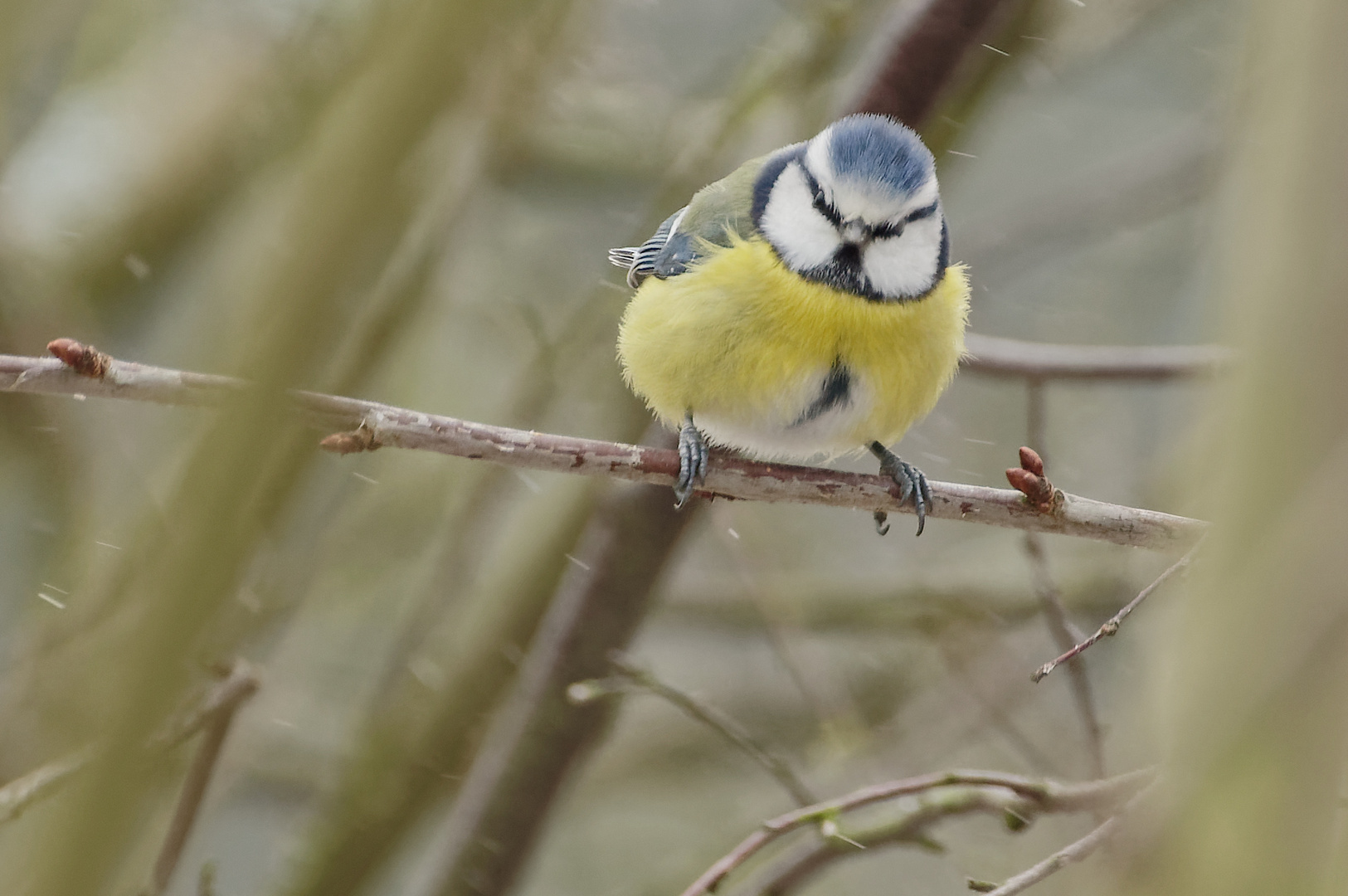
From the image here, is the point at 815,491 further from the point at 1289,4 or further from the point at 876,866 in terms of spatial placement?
the point at 876,866

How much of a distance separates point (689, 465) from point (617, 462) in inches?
9.1

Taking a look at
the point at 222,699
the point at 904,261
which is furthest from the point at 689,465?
the point at 222,699

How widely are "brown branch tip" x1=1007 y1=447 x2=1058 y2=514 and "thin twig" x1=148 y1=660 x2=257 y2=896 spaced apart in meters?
1.20

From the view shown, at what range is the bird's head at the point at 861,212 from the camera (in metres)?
2.19

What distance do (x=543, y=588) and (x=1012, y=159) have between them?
9.22 ft

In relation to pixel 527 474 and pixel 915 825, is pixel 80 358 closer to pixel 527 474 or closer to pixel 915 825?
pixel 915 825

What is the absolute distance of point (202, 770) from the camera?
6.44 ft

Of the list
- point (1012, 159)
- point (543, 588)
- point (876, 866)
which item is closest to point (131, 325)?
point (543, 588)

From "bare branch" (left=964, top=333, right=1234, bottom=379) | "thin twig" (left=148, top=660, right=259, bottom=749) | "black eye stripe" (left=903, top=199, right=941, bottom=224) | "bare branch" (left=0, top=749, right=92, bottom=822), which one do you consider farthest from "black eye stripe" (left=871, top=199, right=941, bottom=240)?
"bare branch" (left=0, top=749, right=92, bottom=822)

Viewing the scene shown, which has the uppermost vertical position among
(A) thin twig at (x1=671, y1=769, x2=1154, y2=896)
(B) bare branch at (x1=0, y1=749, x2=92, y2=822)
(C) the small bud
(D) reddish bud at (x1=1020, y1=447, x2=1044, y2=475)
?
(D) reddish bud at (x1=1020, y1=447, x2=1044, y2=475)

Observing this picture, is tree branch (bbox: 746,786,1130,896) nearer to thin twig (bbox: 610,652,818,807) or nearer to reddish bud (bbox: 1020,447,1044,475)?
thin twig (bbox: 610,652,818,807)

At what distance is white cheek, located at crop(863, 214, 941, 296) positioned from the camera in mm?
2309

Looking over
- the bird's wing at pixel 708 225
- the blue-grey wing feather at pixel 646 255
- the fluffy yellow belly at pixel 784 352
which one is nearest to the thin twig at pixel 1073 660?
the fluffy yellow belly at pixel 784 352

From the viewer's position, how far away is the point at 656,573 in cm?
282
